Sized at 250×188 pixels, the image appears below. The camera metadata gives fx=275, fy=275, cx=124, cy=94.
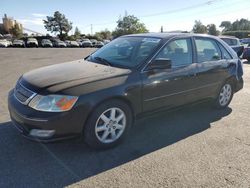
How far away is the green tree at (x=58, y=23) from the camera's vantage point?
307ft

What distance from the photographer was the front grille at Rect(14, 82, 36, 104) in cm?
352

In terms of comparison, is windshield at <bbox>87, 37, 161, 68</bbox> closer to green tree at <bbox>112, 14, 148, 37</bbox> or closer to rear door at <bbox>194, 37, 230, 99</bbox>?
Answer: rear door at <bbox>194, 37, 230, 99</bbox>

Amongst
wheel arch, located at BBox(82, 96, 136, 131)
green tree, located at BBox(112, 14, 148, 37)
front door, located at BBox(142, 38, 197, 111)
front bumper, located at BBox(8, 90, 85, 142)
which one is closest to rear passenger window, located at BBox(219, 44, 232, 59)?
front door, located at BBox(142, 38, 197, 111)

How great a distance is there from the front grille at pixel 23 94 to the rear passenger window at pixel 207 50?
299 centimetres

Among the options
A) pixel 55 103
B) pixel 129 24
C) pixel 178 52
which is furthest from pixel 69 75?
pixel 129 24

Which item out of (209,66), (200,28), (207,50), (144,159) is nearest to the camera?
(144,159)

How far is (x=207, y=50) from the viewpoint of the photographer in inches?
207

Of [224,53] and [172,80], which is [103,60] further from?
[224,53]

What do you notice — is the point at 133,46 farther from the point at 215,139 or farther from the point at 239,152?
the point at 239,152

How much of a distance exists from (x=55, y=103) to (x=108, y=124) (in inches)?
31.8

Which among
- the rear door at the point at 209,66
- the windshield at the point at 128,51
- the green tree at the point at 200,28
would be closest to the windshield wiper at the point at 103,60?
the windshield at the point at 128,51

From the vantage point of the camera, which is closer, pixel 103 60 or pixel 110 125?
pixel 110 125

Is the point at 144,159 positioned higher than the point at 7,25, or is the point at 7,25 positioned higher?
the point at 7,25

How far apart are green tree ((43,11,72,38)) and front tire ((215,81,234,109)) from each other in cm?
9298
